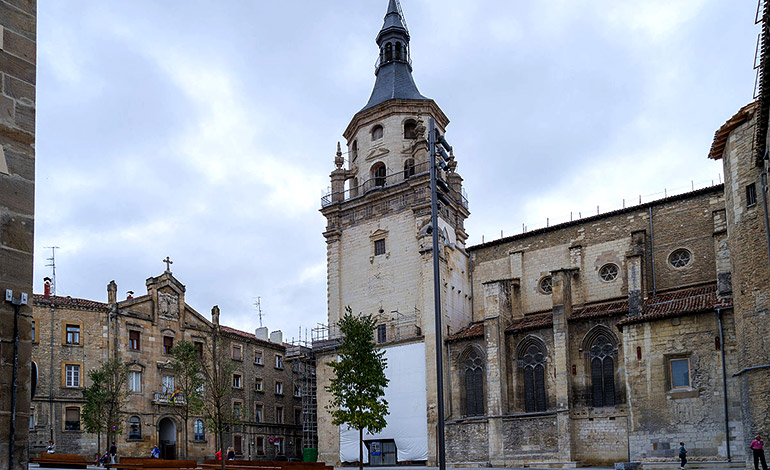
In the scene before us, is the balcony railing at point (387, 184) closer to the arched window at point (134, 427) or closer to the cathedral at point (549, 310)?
the cathedral at point (549, 310)

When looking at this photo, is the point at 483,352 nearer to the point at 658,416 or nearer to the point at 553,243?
the point at 553,243

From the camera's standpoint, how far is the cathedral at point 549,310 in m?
29.4

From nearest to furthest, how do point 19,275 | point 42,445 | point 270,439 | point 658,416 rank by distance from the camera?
1. point 19,275
2. point 658,416
3. point 42,445
4. point 270,439

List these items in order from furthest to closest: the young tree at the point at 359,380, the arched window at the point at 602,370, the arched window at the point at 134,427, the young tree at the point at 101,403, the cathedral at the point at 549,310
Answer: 1. the arched window at the point at 134,427
2. the arched window at the point at 602,370
3. the young tree at the point at 101,403
4. the young tree at the point at 359,380
5. the cathedral at the point at 549,310

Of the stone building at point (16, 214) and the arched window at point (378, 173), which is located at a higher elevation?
the arched window at point (378, 173)

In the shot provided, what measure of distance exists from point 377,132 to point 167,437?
23.7m

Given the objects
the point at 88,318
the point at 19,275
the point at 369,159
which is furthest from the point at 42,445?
the point at 19,275

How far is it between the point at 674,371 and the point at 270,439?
3202 cm

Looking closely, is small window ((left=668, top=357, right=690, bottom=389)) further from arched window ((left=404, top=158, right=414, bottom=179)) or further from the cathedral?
arched window ((left=404, top=158, right=414, bottom=179))

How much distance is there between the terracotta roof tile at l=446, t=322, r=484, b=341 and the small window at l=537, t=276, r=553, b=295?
4077 millimetres

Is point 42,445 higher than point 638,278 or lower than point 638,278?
lower

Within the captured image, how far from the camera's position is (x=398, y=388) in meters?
44.0

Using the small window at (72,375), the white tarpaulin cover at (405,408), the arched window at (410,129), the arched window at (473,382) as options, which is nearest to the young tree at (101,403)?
the small window at (72,375)

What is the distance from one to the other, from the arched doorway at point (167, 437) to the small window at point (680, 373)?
29779 mm
